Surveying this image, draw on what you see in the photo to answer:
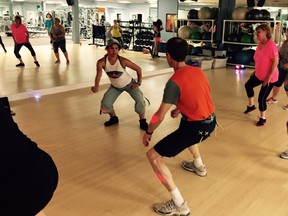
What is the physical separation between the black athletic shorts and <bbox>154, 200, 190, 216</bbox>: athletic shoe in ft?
1.30

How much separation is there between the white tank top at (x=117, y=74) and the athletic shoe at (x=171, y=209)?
6.48ft

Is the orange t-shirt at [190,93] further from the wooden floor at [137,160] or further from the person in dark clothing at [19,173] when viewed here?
the person in dark clothing at [19,173]

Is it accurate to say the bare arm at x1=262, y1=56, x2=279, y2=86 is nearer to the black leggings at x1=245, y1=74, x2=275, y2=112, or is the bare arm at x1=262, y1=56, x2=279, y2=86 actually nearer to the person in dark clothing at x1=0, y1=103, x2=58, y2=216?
the black leggings at x1=245, y1=74, x2=275, y2=112

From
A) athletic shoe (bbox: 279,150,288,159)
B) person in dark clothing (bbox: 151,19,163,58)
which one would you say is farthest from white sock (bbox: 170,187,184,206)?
person in dark clothing (bbox: 151,19,163,58)

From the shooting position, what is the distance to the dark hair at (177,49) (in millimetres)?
2164

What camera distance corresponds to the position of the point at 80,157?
3.35 meters

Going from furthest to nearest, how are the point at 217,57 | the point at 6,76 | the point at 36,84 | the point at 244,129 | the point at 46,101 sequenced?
1. the point at 217,57
2. the point at 6,76
3. the point at 36,84
4. the point at 46,101
5. the point at 244,129

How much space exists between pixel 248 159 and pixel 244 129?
0.97 meters

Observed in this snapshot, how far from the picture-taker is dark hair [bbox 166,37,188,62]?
2.16 m

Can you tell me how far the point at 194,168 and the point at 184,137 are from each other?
2.88 ft

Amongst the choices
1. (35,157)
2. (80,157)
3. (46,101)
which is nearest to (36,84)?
(46,101)

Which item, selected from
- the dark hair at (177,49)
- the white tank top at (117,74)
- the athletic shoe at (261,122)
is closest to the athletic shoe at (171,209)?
the dark hair at (177,49)

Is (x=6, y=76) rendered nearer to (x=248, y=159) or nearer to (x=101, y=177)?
(x=101, y=177)

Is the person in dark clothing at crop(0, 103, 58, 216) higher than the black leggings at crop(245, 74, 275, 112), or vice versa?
the person in dark clothing at crop(0, 103, 58, 216)
